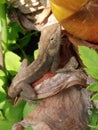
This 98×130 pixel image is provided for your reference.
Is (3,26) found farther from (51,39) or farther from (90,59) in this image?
(90,59)

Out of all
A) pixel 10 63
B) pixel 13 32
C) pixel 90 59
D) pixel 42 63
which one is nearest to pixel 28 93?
pixel 42 63

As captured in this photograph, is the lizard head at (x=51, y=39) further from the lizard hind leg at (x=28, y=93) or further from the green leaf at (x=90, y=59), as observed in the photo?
the green leaf at (x=90, y=59)

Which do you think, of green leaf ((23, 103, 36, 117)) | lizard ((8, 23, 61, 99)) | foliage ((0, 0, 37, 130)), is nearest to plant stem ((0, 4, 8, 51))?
foliage ((0, 0, 37, 130))

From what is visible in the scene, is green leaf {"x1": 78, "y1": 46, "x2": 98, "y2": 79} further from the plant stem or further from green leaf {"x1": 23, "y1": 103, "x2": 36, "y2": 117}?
the plant stem

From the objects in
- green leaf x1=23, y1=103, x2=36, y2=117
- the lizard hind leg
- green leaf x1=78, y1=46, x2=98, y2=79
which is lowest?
green leaf x1=23, y1=103, x2=36, y2=117

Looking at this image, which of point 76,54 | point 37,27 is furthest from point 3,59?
point 76,54

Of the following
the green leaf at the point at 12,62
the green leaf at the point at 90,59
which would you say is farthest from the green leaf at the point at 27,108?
the green leaf at the point at 90,59

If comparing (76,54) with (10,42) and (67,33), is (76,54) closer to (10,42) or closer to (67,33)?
(67,33)
